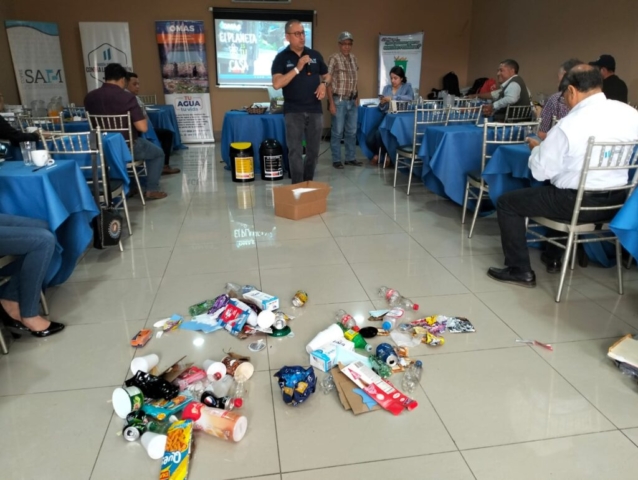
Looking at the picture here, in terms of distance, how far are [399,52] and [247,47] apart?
2634 mm

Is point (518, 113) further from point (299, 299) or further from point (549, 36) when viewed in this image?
point (299, 299)

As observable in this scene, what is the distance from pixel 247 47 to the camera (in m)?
7.45

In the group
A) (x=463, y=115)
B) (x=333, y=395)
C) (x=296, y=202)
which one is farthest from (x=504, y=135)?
(x=333, y=395)

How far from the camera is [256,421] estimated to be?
4.98 ft

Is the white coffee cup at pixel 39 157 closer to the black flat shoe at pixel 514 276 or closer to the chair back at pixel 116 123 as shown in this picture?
the chair back at pixel 116 123

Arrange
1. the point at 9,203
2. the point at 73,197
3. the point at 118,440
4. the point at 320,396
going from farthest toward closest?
the point at 73,197 → the point at 9,203 → the point at 320,396 → the point at 118,440

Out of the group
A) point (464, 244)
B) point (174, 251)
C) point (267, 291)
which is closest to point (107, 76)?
point (174, 251)

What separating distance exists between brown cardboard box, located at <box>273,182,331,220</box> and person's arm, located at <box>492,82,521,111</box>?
204cm

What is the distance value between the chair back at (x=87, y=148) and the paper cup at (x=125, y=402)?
65.4 inches

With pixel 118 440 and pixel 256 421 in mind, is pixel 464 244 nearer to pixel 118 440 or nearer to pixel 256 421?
pixel 256 421

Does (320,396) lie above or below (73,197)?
below

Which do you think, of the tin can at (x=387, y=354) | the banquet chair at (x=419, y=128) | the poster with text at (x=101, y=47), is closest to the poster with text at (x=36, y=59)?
the poster with text at (x=101, y=47)

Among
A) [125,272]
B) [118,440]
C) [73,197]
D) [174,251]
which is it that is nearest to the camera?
[118,440]

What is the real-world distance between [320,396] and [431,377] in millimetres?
442
